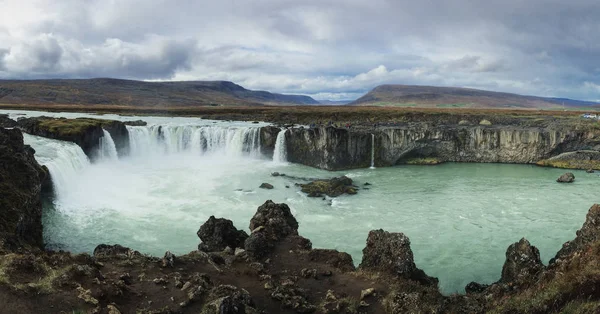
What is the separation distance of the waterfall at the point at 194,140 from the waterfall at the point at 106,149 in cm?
392

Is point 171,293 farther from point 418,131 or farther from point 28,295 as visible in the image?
point 418,131

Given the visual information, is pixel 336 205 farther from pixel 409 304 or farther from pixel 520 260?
pixel 409 304

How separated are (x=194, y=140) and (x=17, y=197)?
3505 cm

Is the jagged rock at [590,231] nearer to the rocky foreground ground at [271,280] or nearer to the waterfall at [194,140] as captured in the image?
the rocky foreground ground at [271,280]

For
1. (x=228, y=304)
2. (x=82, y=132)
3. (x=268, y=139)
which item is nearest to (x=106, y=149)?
(x=82, y=132)

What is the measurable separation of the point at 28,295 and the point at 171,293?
11.4 feet

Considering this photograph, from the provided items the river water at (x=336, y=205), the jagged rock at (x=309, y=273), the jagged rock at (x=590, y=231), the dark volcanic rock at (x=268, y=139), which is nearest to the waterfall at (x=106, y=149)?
the river water at (x=336, y=205)

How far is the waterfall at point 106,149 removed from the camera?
46.8 meters

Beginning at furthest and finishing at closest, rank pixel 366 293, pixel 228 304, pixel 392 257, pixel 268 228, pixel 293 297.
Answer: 1. pixel 268 228
2. pixel 392 257
3. pixel 366 293
4. pixel 293 297
5. pixel 228 304

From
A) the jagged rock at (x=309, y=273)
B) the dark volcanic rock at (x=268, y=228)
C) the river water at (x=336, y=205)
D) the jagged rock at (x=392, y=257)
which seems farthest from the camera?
the river water at (x=336, y=205)

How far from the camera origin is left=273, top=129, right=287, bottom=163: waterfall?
51.6 meters

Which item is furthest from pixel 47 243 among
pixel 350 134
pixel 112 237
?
pixel 350 134

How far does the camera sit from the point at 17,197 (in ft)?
67.9

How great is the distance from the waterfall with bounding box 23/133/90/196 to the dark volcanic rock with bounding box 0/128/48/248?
5373mm
